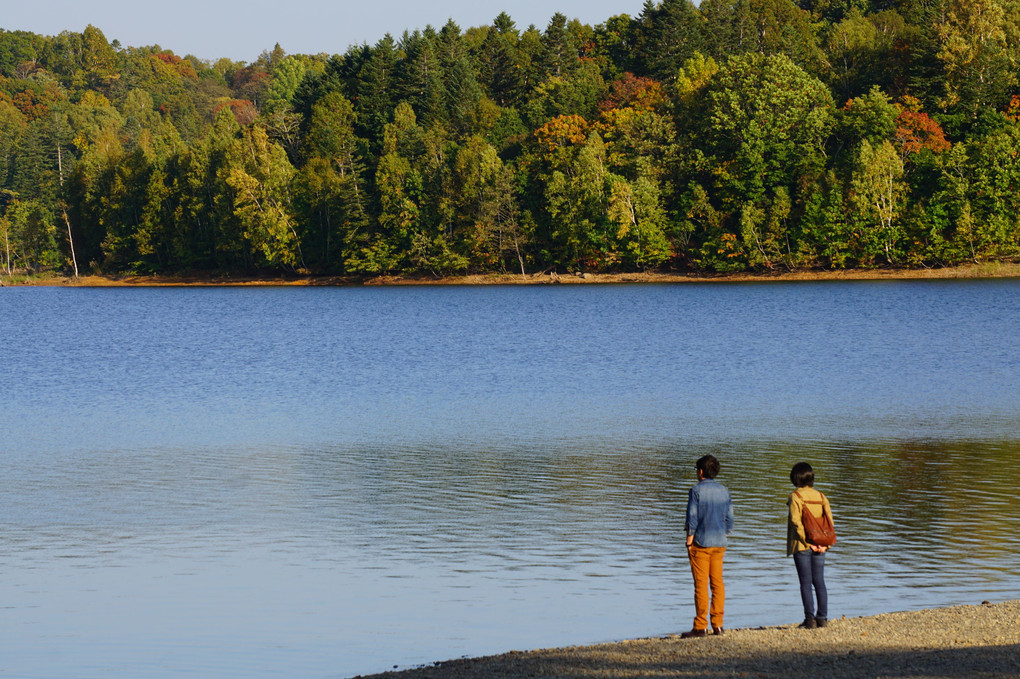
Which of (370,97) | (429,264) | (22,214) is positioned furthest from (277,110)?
(22,214)

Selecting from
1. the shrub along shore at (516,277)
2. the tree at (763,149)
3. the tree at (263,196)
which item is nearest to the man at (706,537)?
the shrub along shore at (516,277)

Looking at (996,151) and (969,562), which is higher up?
(996,151)

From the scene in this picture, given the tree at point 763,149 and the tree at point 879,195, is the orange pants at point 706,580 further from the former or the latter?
the tree at point 763,149

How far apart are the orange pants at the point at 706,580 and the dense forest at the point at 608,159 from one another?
88310 millimetres

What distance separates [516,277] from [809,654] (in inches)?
4035

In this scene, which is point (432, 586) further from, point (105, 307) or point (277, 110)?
point (277, 110)

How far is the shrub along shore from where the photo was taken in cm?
9400

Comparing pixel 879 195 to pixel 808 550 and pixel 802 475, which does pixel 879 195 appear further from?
pixel 802 475

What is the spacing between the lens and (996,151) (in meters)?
94.2

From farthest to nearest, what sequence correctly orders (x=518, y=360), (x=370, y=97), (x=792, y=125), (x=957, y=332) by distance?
(x=370, y=97), (x=792, y=125), (x=957, y=332), (x=518, y=360)

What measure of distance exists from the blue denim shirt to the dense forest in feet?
290

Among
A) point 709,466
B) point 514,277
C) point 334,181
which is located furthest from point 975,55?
point 709,466

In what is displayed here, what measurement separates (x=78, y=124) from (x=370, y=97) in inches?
3032

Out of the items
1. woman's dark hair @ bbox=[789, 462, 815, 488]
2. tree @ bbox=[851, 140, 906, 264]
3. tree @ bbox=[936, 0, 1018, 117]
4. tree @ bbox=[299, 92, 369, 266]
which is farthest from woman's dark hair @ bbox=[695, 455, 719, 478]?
tree @ bbox=[299, 92, 369, 266]
